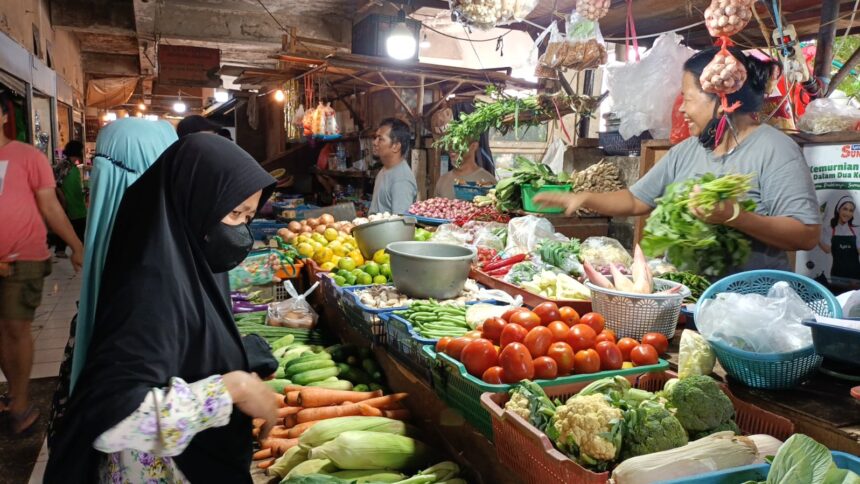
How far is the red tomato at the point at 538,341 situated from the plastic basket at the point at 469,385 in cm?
13

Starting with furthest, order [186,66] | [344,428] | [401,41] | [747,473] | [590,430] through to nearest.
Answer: [186,66] < [401,41] < [344,428] < [590,430] < [747,473]

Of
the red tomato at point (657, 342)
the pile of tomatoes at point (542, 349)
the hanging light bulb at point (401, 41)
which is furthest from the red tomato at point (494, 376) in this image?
the hanging light bulb at point (401, 41)

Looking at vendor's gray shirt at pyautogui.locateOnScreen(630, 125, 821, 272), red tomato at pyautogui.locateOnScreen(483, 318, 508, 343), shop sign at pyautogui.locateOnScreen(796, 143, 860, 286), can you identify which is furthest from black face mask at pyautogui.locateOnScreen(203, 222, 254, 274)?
shop sign at pyautogui.locateOnScreen(796, 143, 860, 286)

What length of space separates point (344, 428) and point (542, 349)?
3.57 feet

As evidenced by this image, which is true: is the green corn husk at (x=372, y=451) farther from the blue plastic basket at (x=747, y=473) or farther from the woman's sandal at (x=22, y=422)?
the woman's sandal at (x=22, y=422)

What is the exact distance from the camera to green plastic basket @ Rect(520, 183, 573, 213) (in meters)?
4.58

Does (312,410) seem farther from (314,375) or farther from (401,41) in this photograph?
(401,41)

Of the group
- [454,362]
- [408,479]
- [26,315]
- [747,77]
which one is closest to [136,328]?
[454,362]

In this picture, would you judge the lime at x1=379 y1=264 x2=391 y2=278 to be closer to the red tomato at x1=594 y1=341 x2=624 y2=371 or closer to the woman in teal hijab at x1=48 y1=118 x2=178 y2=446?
the woman in teal hijab at x1=48 y1=118 x2=178 y2=446

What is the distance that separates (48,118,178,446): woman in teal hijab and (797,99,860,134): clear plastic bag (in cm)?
383

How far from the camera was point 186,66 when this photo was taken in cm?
1027

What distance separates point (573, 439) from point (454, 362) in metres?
0.65

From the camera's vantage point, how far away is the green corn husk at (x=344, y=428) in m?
2.64

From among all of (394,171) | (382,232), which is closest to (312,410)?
(382,232)
